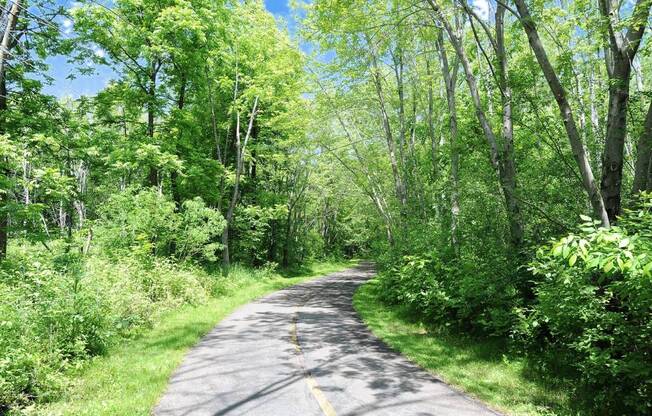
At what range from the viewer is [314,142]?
2348 cm

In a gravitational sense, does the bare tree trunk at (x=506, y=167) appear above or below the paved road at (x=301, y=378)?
above

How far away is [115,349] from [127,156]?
10.00 meters

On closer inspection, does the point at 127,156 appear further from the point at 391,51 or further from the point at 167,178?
the point at 391,51

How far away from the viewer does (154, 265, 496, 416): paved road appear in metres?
5.38

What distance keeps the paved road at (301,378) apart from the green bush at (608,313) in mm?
1493

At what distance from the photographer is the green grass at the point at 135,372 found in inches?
208

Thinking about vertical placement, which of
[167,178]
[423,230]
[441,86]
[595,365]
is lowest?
[595,365]

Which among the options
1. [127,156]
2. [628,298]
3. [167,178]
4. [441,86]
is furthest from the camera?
[167,178]

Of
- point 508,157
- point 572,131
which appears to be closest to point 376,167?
point 508,157

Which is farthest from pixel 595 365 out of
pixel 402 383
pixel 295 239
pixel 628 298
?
pixel 295 239

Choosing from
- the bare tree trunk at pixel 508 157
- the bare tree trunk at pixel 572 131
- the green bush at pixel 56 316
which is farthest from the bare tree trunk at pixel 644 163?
the green bush at pixel 56 316

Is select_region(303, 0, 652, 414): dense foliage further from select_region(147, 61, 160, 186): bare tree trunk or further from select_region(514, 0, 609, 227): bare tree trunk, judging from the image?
select_region(147, 61, 160, 186): bare tree trunk

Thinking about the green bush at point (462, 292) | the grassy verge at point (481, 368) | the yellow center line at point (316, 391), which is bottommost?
the grassy verge at point (481, 368)

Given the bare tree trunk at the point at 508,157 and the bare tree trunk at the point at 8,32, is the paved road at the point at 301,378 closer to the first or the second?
the bare tree trunk at the point at 508,157
